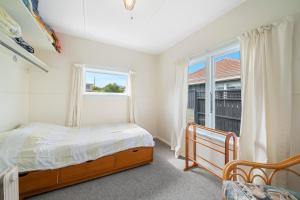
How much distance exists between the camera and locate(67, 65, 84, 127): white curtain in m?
2.60

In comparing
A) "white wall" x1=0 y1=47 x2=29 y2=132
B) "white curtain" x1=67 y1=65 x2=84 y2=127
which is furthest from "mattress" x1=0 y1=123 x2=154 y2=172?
"white curtain" x1=67 y1=65 x2=84 y2=127

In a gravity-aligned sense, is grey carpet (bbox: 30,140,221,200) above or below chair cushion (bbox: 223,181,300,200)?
below

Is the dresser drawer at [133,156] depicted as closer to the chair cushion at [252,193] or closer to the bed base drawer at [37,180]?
the bed base drawer at [37,180]

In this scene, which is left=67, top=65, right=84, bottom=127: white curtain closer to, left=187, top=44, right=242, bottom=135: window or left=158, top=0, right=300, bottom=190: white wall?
left=158, top=0, right=300, bottom=190: white wall

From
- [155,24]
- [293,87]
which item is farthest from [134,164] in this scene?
[155,24]

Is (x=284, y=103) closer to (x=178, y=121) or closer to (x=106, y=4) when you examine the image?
(x=178, y=121)

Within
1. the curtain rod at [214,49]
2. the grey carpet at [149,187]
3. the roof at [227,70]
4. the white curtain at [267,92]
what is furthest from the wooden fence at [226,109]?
the grey carpet at [149,187]

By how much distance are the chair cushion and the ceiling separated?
7.06ft

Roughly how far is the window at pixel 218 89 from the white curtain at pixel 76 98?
2.45m

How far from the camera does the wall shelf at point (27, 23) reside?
1225 millimetres

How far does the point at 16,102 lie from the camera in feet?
6.50

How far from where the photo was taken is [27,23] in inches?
60.3

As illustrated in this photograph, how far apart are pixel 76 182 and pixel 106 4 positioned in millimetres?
2536

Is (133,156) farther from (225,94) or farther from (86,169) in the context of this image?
(225,94)
